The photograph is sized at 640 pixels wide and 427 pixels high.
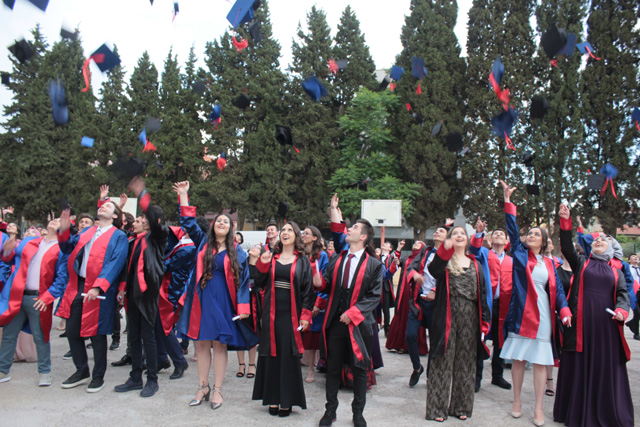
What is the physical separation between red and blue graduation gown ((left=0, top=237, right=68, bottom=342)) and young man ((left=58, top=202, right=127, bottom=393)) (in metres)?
0.22

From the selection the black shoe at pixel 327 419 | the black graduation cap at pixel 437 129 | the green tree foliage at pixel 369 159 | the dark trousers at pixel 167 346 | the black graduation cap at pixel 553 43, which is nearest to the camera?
the black shoe at pixel 327 419

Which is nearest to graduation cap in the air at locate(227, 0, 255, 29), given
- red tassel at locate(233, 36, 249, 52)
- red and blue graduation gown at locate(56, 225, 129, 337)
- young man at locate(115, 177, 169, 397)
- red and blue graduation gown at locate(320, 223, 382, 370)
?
young man at locate(115, 177, 169, 397)

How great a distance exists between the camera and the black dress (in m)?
4.48

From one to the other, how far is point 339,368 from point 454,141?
74.9 feet

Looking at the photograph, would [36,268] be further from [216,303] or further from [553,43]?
[553,43]

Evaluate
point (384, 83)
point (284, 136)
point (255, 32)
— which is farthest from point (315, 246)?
point (255, 32)

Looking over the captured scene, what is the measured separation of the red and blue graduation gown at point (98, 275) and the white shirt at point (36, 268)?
1.53 ft

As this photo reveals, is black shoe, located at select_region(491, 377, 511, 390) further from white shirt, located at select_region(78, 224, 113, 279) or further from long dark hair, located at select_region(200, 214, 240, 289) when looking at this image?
white shirt, located at select_region(78, 224, 113, 279)

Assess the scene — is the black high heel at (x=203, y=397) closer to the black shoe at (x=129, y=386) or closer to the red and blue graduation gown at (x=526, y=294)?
the black shoe at (x=129, y=386)

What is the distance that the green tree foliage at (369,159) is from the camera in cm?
2681

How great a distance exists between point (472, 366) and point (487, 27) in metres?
26.0

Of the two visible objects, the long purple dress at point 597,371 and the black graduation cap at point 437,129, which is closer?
the long purple dress at point 597,371

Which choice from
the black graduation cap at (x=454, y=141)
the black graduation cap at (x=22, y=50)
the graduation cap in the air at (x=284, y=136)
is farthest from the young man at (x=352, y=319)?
the black graduation cap at (x=454, y=141)

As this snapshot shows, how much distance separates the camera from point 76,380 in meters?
5.25
